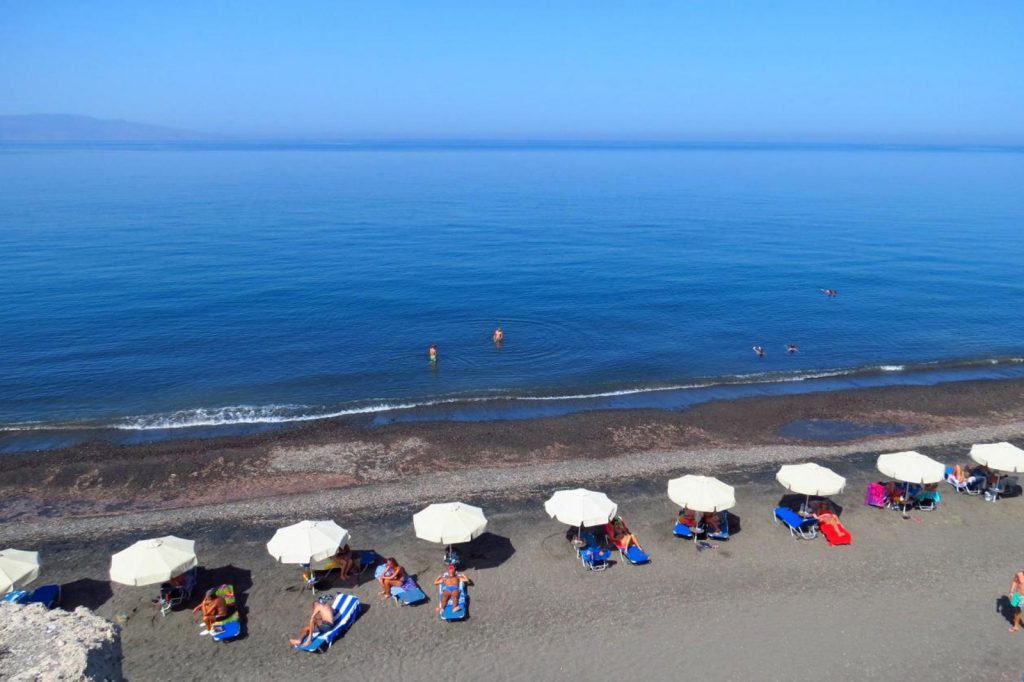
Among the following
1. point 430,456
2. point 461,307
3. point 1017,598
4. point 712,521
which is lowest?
point 430,456

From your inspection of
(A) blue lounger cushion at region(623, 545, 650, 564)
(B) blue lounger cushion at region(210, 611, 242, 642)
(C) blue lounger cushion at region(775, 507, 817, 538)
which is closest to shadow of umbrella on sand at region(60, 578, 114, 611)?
(B) blue lounger cushion at region(210, 611, 242, 642)

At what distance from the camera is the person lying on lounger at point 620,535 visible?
20219 millimetres

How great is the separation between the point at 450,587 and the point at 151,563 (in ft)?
25.5

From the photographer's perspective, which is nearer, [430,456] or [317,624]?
[317,624]

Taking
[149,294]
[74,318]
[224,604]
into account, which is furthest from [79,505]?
[149,294]

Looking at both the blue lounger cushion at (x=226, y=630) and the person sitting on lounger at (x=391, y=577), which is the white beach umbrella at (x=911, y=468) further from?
the blue lounger cushion at (x=226, y=630)

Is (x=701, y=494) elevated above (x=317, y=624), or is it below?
above

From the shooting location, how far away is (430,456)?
92.8ft

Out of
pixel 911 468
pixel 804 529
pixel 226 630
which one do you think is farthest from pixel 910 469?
pixel 226 630

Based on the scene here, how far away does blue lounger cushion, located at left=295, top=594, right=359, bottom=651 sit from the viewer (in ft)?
53.7

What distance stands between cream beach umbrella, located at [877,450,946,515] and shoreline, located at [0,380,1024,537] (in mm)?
5098

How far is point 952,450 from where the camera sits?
92.9 feet

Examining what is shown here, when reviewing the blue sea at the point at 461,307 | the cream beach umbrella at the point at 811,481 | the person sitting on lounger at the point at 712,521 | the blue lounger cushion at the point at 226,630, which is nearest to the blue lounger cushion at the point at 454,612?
the blue lounger cushion at the point at 226,630

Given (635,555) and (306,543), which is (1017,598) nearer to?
(635,555)
